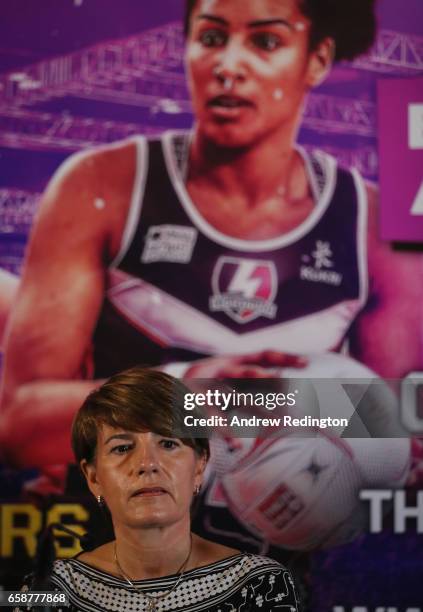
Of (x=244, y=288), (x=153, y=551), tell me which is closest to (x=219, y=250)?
(x=244, y=288)

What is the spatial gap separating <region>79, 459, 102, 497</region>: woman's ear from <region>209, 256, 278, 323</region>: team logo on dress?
446 millimetres

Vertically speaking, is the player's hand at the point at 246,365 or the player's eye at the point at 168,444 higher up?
the player's hand at the point at 246,365

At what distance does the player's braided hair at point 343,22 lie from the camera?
5.71 feet

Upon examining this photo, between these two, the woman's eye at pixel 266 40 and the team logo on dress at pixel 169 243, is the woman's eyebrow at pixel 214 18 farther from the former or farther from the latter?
the team logo on dress at pixel 169 243

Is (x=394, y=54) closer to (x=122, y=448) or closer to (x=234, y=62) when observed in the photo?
(x=234, y=62)

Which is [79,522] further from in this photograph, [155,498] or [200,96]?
[200,96]

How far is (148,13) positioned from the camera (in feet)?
5.76

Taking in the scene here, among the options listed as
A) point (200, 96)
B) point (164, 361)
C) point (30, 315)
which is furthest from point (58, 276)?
point (200, 96)

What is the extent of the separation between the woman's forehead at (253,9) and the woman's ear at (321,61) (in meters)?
0.09

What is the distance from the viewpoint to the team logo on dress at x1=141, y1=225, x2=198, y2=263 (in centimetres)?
174

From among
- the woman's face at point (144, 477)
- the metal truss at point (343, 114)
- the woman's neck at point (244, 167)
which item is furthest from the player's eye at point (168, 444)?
the metal truss at point (343, 114)

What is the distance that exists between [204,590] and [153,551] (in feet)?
0.44

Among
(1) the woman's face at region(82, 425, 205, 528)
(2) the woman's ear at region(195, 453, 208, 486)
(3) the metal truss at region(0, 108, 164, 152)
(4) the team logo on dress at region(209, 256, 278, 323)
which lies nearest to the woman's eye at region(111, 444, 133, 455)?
(1) the woman's face at region(82, 425, 205, 528)

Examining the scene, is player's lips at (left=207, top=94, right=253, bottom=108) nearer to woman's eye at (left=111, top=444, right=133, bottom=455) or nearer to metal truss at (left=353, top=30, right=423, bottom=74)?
metal truss at (left=353, top=30, right=423, bottom=74)
